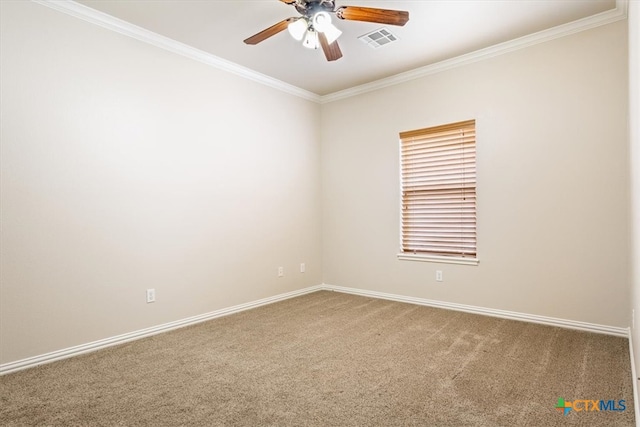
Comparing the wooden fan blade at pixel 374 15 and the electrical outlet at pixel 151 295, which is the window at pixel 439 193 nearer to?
the wooden fan blade at pixel 374 15

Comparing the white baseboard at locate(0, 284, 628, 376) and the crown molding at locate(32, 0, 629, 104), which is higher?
the crown molding at locate(32, 0, 629, 104)

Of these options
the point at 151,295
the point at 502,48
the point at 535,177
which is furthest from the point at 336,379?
the point at 502,48

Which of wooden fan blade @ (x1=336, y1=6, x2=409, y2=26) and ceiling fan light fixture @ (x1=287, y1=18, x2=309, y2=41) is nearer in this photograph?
wooden fan blade @ (x1=336, y1=6, x2=409, y2=26)

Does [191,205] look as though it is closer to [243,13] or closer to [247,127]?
[247,127]

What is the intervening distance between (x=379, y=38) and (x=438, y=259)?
2502mm

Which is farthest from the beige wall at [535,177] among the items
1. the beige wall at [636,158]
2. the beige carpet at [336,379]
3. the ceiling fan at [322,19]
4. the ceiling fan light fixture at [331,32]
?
the ceiling fan light fixture at [331,32]

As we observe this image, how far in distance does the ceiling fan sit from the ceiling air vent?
2.43 ft

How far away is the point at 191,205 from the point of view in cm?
367

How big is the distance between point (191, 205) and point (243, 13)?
1893 mm

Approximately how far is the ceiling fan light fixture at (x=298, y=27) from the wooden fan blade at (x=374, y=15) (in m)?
0.29

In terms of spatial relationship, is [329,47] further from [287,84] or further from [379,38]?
[287,84]

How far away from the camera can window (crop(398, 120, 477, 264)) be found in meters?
3.92

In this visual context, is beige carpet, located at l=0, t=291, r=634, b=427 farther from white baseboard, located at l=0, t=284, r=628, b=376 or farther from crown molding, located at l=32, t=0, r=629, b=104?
crown molding, located at l=32, t=0, r=629, b=104

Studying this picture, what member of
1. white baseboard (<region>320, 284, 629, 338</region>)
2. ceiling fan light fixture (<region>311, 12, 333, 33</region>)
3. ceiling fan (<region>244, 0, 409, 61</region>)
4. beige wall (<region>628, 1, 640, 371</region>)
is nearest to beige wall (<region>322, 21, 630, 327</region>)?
white baseboard (<region>320, 284, 629, 338</region>)
